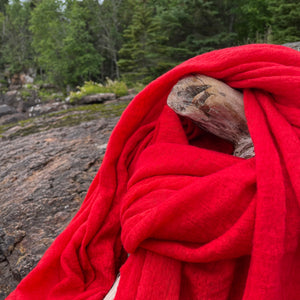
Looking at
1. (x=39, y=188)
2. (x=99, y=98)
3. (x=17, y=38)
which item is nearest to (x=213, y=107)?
(x=39, y=188)

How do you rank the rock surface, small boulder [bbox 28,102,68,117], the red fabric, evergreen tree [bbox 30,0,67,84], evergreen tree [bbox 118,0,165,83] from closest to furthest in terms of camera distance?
the red fabric, the rock surface, small boulder [bbox 28,102,68,117], evergreen tree [bbox 118,0,165,83], evergreen tree [bbox 30,0,67,84]

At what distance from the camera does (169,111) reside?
1185 mm

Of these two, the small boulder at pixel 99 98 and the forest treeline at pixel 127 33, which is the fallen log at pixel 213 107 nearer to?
the forest treeline at pixel 127 33

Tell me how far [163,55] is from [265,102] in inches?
617

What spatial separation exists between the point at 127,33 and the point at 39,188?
22.9 m

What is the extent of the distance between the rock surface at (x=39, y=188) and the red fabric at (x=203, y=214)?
0.60 m

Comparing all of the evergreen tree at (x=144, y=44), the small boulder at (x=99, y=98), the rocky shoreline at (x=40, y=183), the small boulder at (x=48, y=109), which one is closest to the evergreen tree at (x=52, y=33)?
the small boulder at (x=48, y=109)

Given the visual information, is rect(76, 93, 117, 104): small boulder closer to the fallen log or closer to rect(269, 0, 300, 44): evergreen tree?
rect(269, 0, 300, 44): evergreen tree

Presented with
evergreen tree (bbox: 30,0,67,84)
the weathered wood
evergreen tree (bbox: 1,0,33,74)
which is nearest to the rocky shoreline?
the weathered wood

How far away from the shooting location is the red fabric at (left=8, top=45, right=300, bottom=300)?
0.73 m

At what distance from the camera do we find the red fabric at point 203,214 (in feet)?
2.40

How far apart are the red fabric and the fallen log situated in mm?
45

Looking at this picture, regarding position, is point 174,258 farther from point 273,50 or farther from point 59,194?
point 59,194

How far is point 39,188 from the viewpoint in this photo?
90.7 inches
